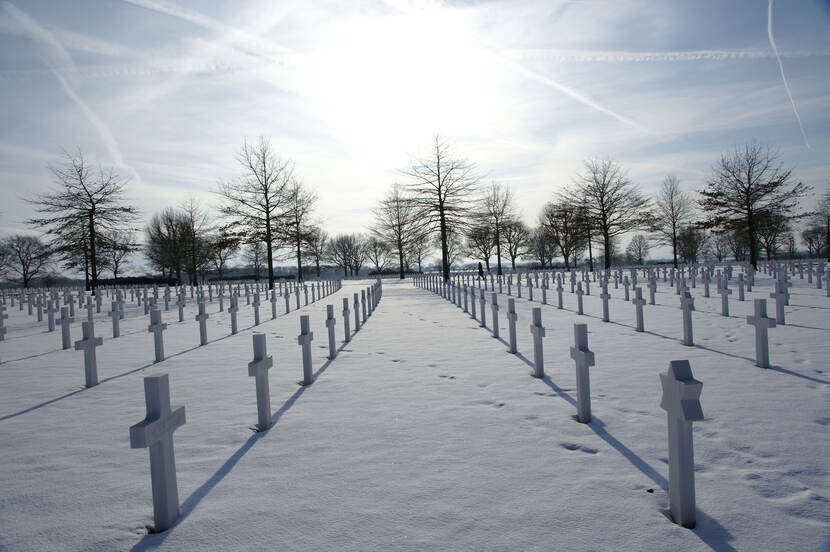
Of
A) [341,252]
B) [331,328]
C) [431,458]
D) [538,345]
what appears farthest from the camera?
[341,252]

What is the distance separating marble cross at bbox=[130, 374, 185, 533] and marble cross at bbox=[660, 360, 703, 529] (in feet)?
8.75

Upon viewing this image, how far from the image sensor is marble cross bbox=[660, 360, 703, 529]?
6.49ft

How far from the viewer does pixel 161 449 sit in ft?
7.13

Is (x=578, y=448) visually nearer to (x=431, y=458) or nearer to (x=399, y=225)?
(x=431, y=458)

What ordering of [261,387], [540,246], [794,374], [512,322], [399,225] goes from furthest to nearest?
1. [540,246]
2. [399,225]
3. [512,322]
4. [794,374]
5. [261,387]

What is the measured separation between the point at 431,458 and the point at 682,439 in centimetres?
160

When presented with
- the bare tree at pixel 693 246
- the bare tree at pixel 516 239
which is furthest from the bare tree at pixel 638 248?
the bare tree at pixel 516 239

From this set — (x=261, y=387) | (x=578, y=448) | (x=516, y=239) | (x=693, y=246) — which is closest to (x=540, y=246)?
(x=516, y=239)

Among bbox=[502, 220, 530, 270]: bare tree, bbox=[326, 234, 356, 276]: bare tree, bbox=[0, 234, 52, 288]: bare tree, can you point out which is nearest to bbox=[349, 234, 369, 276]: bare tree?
bbox=[326, 234, 356, 276]: bare tree

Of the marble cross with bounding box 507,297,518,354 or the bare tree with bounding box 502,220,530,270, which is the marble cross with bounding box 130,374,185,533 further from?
the bare tree with bounding box 502,220,530,270

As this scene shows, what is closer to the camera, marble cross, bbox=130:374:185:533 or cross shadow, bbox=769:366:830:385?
marble cross, bbox=130:374:185:533

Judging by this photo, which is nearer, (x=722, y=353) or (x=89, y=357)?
(x=89, y=357)

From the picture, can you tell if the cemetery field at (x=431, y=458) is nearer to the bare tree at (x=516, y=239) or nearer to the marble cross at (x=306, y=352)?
the marble cross at (x=306, y=352)

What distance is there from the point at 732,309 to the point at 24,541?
502 inches
